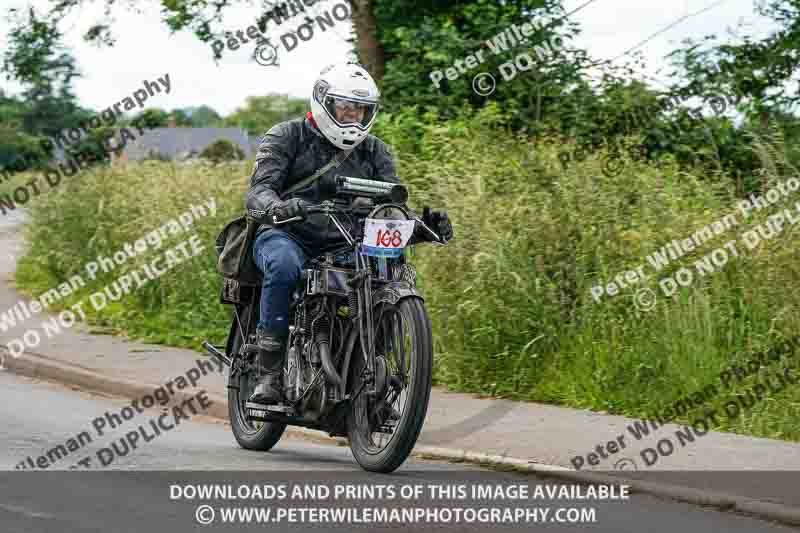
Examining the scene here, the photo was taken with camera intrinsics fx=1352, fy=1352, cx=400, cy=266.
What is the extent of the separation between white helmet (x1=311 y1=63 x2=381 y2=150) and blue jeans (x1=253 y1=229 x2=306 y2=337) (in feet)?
2.30

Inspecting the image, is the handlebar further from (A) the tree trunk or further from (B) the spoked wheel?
(A) the tree trunk

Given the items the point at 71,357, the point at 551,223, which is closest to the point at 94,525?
the point at 551,223

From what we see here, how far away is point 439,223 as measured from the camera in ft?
26.5

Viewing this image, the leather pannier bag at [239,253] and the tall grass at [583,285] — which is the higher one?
the leather pannier bag at [239,253]

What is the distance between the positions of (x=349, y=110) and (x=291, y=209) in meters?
0.76

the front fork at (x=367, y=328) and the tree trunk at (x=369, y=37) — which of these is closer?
the front fork at (x=367, y=328)

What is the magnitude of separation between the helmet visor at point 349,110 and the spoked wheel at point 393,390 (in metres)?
1.25

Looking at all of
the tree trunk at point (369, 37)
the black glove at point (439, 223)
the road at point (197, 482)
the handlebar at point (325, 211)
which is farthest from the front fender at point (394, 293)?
the tree trunk at point (369, 37)

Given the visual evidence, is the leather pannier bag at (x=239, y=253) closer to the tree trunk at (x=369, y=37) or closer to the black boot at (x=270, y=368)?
the black boot at (x=270, y=368)

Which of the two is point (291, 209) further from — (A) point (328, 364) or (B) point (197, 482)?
(B) point (197, 482)

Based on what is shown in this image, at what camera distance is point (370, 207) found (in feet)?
26.6

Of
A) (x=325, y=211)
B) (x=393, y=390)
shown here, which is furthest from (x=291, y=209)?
(x=393, y=390)

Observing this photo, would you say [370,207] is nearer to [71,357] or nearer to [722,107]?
[71,357]

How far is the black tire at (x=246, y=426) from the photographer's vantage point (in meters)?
8.77
